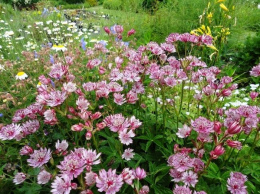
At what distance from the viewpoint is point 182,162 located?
1.10 meters

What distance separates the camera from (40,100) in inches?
50.2

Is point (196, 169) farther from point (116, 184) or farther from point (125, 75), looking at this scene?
point (125, 75)

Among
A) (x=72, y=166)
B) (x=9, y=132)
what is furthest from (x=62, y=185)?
(x=9, y=132)

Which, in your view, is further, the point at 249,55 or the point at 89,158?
the point at 249,55

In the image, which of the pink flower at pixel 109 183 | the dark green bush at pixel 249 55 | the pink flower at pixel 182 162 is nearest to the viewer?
the pink flower at pixel 109 183

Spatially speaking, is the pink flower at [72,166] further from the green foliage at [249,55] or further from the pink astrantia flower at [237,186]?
the green foliage at [249,55]

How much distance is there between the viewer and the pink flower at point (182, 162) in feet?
3.54

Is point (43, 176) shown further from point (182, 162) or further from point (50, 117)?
point (182, 162)

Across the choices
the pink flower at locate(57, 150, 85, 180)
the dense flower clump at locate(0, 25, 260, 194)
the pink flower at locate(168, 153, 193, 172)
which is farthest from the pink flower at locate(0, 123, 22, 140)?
the pink flower at locate(168, 153, 193, 172)

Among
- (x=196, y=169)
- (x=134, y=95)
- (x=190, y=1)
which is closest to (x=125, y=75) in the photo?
(x=134, y=95)

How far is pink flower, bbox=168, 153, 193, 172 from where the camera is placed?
1079 millimetres

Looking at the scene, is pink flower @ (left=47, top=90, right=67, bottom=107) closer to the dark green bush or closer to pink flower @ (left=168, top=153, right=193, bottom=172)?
pink flower @ (left=168, top=153, right=193, bottom=172)

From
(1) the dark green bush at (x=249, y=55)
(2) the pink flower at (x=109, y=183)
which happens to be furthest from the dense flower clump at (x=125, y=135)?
(1) the dark green bush at (x=249, y=55)

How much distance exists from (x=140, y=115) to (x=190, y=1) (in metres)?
5.02
